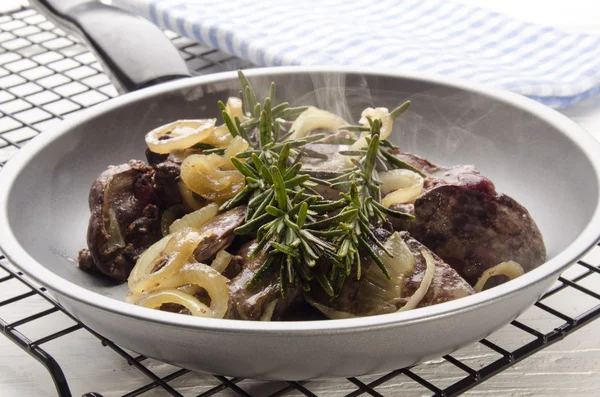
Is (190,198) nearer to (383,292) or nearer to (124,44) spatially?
(383,292)

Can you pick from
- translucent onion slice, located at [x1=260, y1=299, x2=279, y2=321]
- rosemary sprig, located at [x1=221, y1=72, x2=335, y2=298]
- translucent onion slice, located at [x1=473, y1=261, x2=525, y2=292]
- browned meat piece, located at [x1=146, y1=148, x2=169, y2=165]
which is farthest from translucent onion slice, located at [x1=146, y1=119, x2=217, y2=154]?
translucent onion slice, located at [x1=473, y1=261, x2=525, y2=292]

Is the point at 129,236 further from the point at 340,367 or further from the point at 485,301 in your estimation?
the point at 485,301

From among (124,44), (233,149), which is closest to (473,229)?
(233,149)

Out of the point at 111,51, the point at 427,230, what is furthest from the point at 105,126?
the point at 427,230

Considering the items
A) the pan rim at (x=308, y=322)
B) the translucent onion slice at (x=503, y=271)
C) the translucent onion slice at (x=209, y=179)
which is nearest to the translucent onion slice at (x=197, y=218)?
the translucent onion slice at (x=209, y=179)

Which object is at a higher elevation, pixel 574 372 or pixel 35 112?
pixel 574 372
